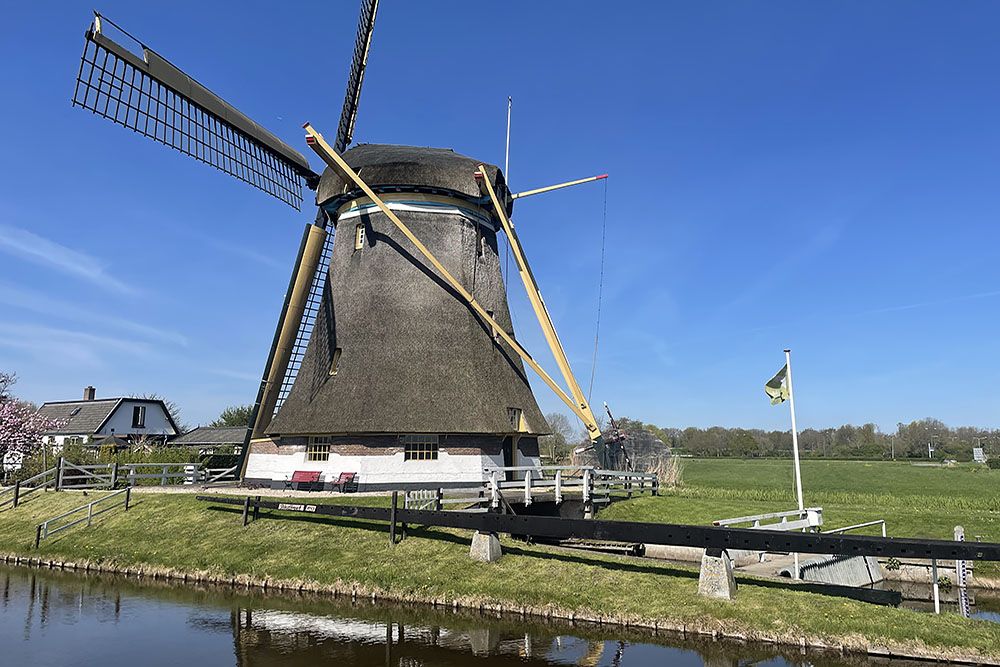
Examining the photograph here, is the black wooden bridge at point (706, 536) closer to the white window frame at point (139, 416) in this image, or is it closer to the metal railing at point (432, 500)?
the metal railing at point (432, 500)

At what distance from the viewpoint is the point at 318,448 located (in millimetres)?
22281

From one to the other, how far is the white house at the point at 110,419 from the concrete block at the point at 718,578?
153 feet

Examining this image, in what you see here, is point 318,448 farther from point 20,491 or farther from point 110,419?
point 110,419

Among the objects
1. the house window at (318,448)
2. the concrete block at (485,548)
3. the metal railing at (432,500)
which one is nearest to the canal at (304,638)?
the concrete block at (485,548)

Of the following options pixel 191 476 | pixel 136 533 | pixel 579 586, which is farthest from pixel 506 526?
pixel 191 476

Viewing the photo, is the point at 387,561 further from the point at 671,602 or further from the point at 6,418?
the point at 6,418

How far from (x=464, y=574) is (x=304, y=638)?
3.60m

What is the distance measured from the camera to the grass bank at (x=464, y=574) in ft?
32.3

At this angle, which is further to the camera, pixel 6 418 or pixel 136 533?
pixel 6 418

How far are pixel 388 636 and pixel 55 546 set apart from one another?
527 inches

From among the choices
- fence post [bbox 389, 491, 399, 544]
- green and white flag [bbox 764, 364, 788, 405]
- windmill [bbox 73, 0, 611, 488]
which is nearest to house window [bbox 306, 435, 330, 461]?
windmill [bbox 73, 0, 611, 488]

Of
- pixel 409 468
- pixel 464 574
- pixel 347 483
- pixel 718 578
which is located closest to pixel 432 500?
pixel 464 574

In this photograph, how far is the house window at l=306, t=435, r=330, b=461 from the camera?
2208 cm

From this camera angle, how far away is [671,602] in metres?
11.1
